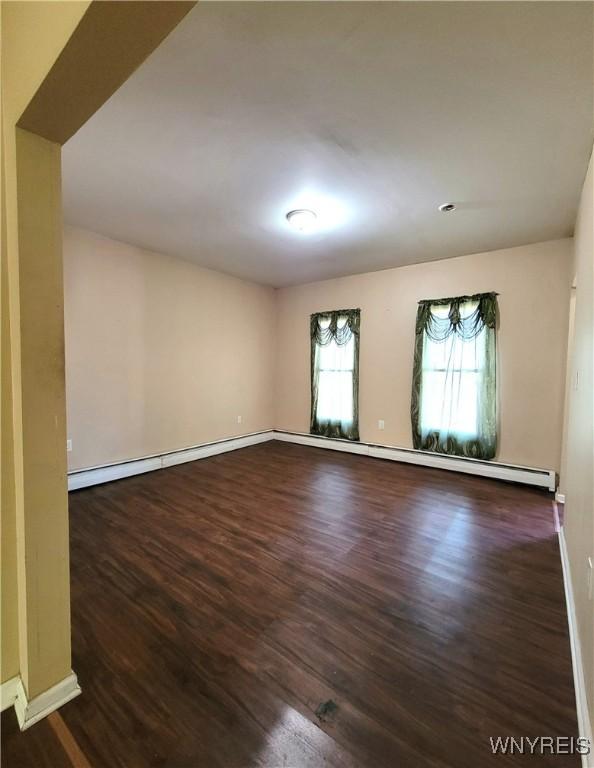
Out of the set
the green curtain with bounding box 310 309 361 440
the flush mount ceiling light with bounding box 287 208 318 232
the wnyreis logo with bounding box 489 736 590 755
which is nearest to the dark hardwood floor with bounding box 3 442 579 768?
the wnyreis logo with bounding box 489 736 590 755

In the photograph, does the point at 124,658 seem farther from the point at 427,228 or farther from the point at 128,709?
the point at 427,228

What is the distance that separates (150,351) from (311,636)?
355 centimetres

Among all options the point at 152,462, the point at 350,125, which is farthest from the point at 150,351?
the point at 350,125

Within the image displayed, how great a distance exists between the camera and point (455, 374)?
4.11m

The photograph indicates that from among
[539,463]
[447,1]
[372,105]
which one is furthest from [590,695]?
[539,463]

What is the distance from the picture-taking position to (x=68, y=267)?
3365 mm

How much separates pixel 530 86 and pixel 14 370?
2.60 m

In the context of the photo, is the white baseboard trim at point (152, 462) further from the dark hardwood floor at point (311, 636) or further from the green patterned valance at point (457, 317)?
the green patterned valance at point (457, 317)

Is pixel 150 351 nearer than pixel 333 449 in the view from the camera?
Yes

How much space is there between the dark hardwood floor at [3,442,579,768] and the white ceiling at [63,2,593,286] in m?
2.69

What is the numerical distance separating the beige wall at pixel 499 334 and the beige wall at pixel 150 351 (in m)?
1.22

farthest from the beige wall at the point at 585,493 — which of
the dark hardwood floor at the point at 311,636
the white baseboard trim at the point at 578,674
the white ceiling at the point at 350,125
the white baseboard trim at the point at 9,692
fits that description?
the white baseboard trim at the point at 9,692

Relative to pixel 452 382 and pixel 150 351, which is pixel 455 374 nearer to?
pixel 452 382

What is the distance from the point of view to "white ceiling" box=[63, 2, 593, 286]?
1323mm
